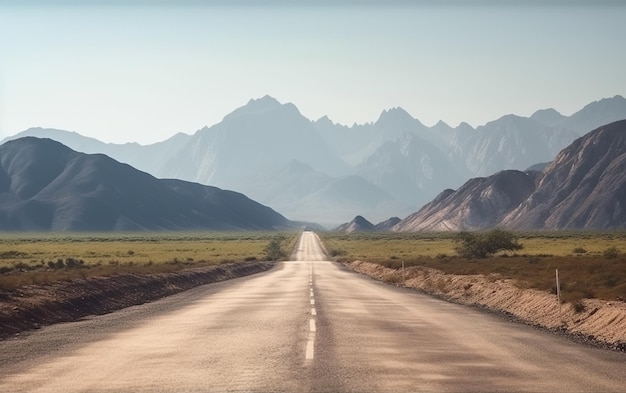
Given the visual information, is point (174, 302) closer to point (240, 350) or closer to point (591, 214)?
point (240, 350)

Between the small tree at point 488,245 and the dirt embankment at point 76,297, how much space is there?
39.3 metres

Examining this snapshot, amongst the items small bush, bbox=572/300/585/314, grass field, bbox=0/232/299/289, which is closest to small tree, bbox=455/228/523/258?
grass field, bbox=0/232/299/289

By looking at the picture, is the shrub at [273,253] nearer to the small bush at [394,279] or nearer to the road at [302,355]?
the small bush at [394,279]

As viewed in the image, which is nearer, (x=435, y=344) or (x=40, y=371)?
(x=40, y=371)

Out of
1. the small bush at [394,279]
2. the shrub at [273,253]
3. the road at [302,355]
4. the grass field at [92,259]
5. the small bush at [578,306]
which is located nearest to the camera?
the road at [302,355]

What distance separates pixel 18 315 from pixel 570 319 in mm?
16814

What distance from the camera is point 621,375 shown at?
44.4 ft

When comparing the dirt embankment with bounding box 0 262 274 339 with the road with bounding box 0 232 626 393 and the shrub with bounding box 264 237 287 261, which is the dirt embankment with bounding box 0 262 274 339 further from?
the shrub with bounding box 264 237 287 261

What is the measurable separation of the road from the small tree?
53.6 m

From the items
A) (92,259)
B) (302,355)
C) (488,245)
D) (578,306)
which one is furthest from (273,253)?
(302,355)

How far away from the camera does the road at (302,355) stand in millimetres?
12547

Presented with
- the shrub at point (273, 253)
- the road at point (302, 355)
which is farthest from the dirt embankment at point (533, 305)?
the shrub at point (273, 253)

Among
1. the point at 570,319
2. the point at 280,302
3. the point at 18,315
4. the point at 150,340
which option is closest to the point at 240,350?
the point at 150,340

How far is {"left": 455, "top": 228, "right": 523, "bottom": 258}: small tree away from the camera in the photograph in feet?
255
